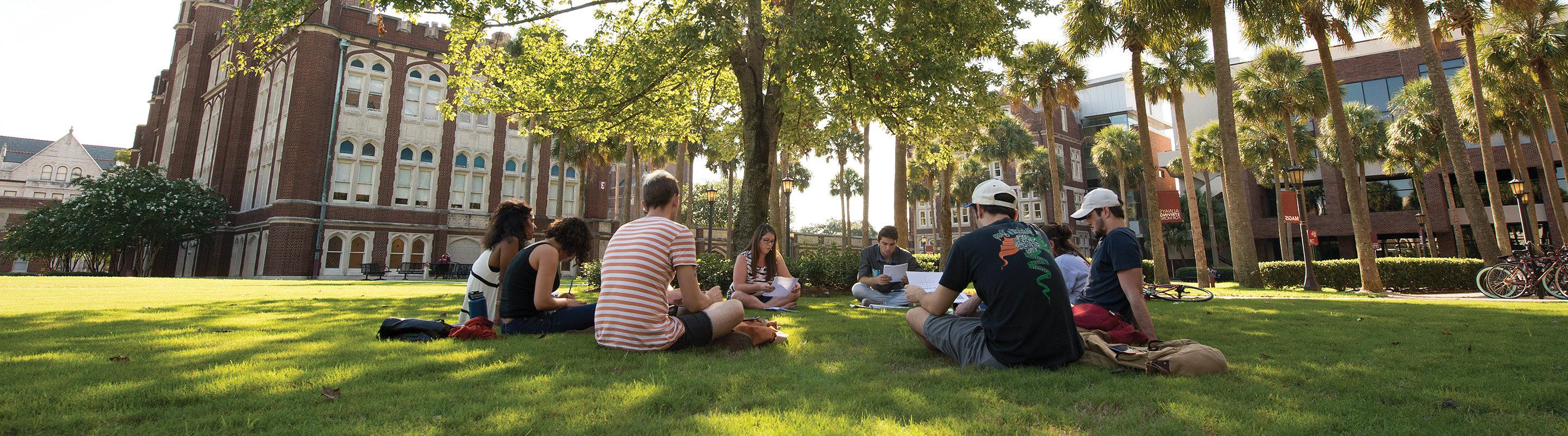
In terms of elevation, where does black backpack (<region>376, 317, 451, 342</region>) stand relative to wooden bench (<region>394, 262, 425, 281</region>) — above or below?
below

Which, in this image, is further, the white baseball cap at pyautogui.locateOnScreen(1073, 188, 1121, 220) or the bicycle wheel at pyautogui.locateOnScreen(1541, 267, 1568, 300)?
the bicycle wheel at pyautogui.locateOnScreen(1541, 267, 1568, 300)

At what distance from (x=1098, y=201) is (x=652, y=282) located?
3.25 meters

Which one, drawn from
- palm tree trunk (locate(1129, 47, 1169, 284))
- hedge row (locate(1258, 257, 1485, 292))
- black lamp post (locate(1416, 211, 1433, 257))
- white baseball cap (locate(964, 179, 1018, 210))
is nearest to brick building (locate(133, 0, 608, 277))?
palm tree trunk (locate(1129, 47, 1169, 284))

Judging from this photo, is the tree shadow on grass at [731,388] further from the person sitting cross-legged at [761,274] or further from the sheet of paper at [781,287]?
the sheet of paper at [781,287]

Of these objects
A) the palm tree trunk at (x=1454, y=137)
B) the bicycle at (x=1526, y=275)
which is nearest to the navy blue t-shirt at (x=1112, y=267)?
the bicycle at (x=1526, y=275)

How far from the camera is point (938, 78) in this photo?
39.4 feet

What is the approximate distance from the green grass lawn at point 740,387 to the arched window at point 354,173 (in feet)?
100

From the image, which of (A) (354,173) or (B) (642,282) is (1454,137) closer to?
(B) (642,282)

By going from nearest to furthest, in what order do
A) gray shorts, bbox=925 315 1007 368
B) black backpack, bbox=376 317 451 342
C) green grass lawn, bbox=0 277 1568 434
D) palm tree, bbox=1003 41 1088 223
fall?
green grass lawn, bbox=0 277 1568 434, gray shorts, bbox=925 315 1007 368, black backpack, bbox=376 317 451 342, palm tree, bbox=1003 41 1088 223

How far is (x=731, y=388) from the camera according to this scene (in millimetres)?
3338

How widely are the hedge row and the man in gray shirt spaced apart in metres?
13.4

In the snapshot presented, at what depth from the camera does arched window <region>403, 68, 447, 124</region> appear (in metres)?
34.5

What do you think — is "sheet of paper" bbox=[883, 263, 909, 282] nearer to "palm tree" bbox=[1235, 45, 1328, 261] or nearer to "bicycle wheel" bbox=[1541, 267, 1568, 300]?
"bicycle wheel" bbox=[1541, 267, 1568, 300]

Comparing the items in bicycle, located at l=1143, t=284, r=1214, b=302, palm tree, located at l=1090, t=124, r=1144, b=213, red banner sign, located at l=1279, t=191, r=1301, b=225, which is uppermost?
palm tree, located at l=1090, t=124, r=1144, b=213
